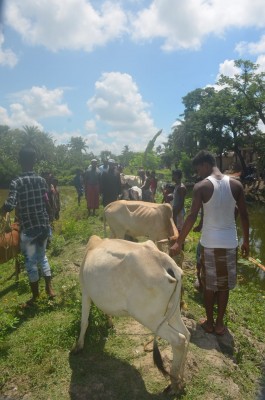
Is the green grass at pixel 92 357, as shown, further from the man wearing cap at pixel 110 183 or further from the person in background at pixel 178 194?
the man wearing cap at pixel 110 183

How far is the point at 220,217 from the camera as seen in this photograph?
4.11 m

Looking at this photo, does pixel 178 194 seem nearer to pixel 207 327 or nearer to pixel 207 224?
pixel 207 224

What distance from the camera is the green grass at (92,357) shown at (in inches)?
138

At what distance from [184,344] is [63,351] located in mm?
1618

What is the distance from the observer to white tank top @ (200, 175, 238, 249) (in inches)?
158

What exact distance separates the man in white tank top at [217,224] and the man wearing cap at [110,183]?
6.55 metres

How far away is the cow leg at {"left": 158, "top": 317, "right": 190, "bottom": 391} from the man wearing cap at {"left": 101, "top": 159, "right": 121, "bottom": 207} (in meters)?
7.71

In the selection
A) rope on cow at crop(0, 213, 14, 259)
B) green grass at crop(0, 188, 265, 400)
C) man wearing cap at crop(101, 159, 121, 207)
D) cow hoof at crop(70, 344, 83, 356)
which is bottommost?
green grass at crop(0, 188, 265, 400)

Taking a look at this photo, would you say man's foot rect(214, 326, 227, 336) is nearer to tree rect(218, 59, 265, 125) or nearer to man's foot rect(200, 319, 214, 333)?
man's foot rect(200, 319, 214, 333)

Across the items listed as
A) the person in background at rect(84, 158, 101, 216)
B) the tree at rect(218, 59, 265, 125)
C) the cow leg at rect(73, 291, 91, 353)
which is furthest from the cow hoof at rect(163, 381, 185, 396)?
the tree at rect(218, 59, 265, 125)

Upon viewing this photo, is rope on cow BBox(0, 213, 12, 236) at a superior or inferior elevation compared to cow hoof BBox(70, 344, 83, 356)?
superior

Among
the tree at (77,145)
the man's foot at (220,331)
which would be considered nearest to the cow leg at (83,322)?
the man's foot at (220,331)

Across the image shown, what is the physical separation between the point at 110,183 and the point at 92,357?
7268 millimetres

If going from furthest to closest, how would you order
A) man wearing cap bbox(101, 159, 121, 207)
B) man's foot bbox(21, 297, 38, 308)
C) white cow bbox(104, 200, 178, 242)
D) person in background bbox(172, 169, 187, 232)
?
1. man wearing cap bbox(101, 159, 121, 207)
2. person in background bbox(172, 169, 187, 232)
3. white cow bbox(104, 200, 178, 242)
4. man's foot bbox(21, 297, 38, 308)
